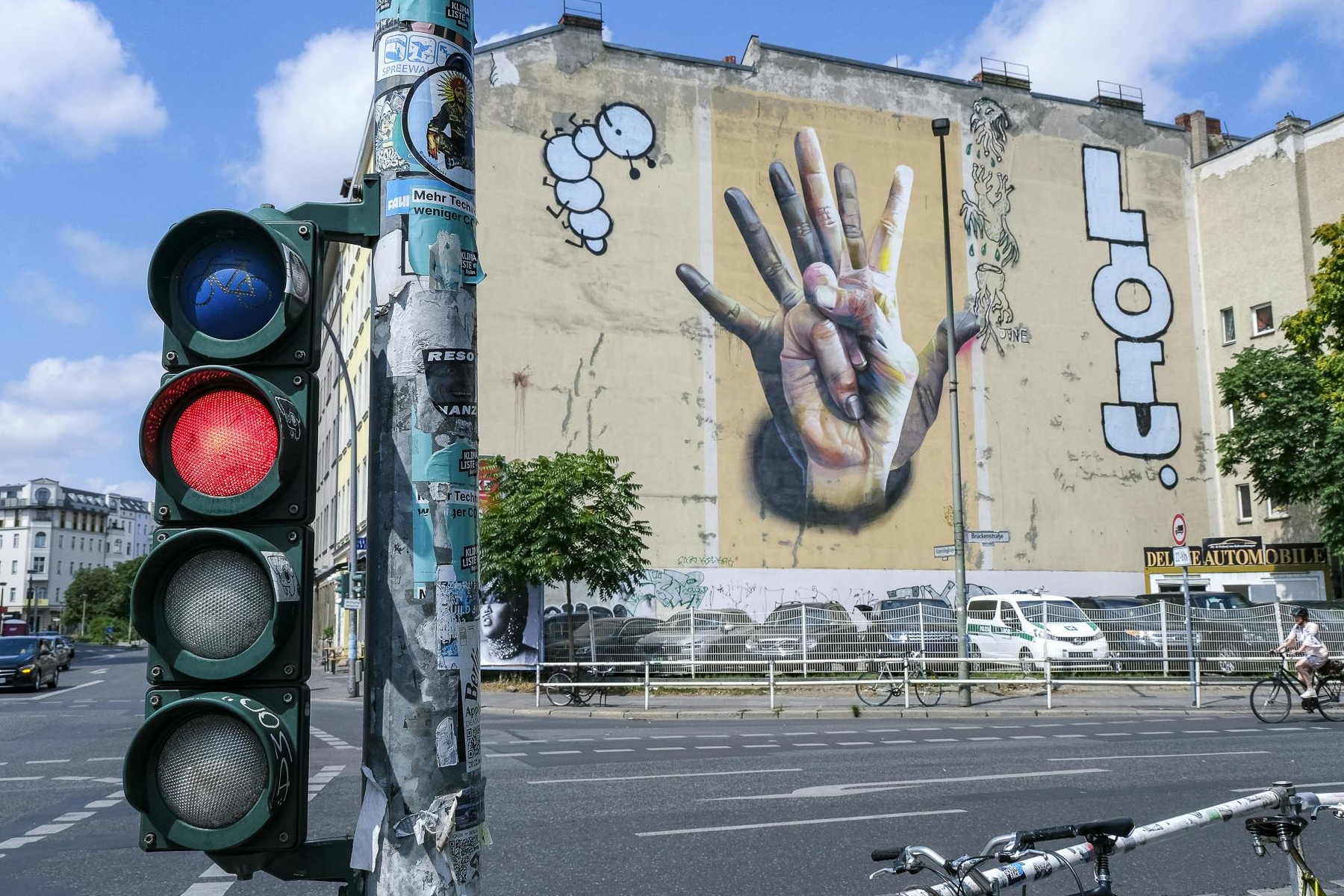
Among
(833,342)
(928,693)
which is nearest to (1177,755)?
(928,693)

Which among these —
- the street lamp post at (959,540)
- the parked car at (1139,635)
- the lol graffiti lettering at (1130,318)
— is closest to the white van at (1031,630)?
the parked car at (1139,635)

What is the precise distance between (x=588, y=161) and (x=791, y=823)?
31204 millimetres

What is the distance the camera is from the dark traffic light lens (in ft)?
7.74

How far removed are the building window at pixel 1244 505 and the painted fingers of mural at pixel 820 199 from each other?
1810cm

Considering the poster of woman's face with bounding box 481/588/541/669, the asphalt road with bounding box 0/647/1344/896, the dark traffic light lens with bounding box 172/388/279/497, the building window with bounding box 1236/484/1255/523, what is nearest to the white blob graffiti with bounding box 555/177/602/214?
the poster of woman's face with bounding box 481/588/541/669

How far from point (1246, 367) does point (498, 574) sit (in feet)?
83.7

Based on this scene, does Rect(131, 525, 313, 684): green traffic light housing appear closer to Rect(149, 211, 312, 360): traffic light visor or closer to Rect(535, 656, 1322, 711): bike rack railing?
Rect(149, 211, 312, 360): traffic light visor

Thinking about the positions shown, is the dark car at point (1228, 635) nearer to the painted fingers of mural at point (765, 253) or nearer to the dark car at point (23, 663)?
the painted fingers of mural at point (765, 253)

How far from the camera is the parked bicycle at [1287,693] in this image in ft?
58.1

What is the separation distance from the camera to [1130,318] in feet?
146

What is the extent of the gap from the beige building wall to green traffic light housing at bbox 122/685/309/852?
44.7 meters

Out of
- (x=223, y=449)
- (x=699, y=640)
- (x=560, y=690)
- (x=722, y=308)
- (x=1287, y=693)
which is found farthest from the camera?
(x=722, y=308)

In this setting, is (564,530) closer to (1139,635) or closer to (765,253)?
(1139,635)

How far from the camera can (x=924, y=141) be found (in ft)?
138
